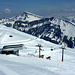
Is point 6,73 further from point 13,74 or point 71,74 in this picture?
point 71,74

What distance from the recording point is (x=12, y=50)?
32.6 metres

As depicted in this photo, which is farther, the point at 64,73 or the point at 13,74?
the point at 64,73

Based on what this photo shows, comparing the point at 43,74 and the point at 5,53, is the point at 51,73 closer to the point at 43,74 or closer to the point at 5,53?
the point at 43,74

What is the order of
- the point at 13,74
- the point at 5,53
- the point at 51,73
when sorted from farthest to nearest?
the point at 5,53 → the point at 51,73 → the point at 13,74

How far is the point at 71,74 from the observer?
1783cm

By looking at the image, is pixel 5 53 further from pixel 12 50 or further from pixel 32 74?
pixel 32 74

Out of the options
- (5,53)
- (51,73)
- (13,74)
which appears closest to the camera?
(13,74)

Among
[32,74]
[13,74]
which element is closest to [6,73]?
[13,74]

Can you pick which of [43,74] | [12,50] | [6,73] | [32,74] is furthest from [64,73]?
[12,50]

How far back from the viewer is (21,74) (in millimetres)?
16031

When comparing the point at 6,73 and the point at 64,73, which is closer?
the point at 6,73

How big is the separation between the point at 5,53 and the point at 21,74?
17.4m

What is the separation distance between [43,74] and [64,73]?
331 centimetres

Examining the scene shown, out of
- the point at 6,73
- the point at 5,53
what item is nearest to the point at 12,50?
the point at 5,53
